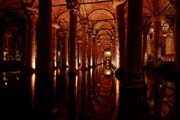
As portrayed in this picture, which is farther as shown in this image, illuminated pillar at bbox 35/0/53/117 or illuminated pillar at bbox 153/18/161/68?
illuminated pillar at bbox 153/18/161/68

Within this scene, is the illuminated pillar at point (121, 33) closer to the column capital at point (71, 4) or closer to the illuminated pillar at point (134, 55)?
the column capital at point (71, 4)

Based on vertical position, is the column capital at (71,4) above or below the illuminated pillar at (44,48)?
above

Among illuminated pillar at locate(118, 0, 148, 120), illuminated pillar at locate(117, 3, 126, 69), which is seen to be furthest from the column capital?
illuminated pillar at locate(118, 0, 148, 120)

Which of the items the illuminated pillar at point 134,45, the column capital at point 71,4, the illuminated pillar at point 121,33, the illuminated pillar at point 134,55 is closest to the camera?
the illuminated pillar at point 134,55

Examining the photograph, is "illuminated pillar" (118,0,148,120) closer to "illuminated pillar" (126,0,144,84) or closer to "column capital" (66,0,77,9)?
"illuminated pillar" (126,0,144,84)

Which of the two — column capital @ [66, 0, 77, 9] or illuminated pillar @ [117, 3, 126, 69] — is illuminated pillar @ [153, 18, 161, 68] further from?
column capital @ [66, 0, 77, 9]

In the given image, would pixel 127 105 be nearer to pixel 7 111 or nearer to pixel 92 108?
pixel 92 108

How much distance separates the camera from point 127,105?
674 centimetres

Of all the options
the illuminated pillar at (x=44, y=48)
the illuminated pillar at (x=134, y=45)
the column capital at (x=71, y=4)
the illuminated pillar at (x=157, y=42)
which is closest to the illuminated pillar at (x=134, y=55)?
the illuminated pillar at (x=134, y=45)

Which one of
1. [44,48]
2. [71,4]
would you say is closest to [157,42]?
[71,4]

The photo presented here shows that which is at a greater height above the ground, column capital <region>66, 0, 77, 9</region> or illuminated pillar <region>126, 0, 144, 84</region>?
column capital <region>66, 0, 77, 9</region>

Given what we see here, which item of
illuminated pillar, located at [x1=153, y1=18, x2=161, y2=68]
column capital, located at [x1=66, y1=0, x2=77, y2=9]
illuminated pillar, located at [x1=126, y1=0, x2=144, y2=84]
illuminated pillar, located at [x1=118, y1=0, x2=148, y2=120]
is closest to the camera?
illuminated pillar, located at [x1=118, y1=0, x2=148, y2=120]

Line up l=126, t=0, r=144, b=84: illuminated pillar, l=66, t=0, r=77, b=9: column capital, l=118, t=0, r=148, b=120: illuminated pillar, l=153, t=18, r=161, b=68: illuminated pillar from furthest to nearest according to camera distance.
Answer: l=153, t=18, r=161, b=68: illuminated pillar, l=66, t=0, r=77, b=9: column capital, l=126, t=0, r=144, b=84: illuminated pillar, l=118, t=0, r=148, b=120: illuminated pillar

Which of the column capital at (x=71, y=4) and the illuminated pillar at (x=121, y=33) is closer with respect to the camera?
the illuminated pillar at (x=121, y=33)
